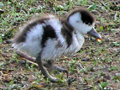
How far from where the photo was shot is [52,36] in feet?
14.4

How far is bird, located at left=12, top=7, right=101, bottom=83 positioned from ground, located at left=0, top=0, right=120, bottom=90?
285 millimetres

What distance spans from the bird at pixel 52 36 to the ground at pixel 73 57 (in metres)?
0.29

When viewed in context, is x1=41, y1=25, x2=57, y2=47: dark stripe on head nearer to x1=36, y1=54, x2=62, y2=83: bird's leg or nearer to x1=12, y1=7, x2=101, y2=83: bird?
x1=12, y1=7, x2=101, y2=83: bird

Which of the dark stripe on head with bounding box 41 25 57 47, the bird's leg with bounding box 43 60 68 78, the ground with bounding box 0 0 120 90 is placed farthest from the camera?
the bird's leg with bounding box 43 60 68 78

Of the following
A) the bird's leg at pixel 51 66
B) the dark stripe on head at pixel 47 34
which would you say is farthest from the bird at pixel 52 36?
the bird's leg at pixel 51 66

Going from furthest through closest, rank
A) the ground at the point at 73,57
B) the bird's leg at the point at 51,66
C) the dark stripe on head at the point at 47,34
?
1. the bird's leg at the point at 51,66
2. the ground at the point at 73,57
3. the dark stripe on head at the point at 47,34

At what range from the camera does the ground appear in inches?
178

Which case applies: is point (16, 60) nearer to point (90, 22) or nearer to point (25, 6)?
point (90, 22)

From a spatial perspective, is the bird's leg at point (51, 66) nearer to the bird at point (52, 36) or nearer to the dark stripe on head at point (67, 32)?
the bird at point (52, 36)

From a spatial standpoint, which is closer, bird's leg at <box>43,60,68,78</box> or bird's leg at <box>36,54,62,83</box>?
bird's leg at <box>36,54,62,83</box>

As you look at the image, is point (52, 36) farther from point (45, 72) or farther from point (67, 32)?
point (45, 72)

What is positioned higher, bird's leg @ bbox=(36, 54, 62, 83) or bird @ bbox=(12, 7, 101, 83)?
bird @ bbox=(12, 7, 101, 83)

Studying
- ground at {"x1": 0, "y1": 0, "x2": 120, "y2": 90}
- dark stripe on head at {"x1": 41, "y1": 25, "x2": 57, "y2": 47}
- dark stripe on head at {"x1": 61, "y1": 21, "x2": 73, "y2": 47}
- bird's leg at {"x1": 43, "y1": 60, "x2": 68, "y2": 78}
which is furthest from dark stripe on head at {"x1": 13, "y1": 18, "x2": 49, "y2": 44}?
bird's leg at {"x1": 43, "y1": 60, "x2": 68, "y2": 78}

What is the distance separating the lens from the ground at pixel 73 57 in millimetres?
4527
